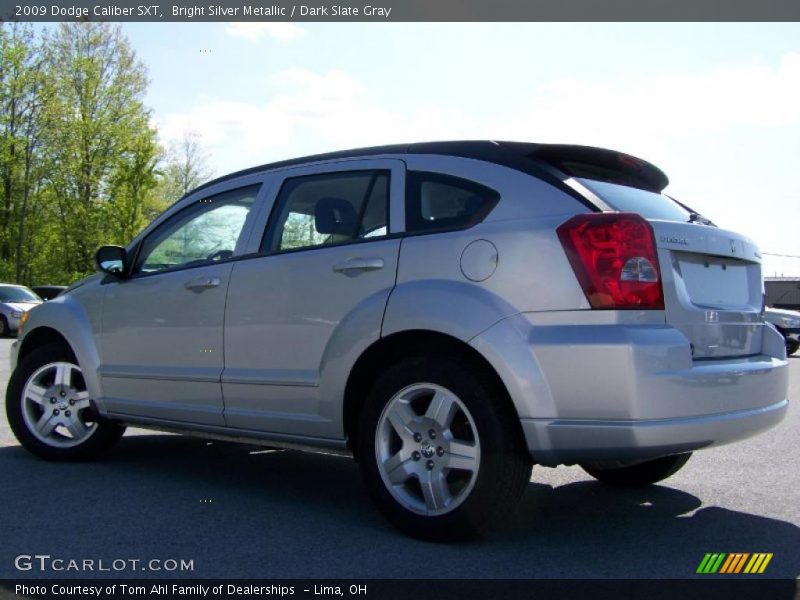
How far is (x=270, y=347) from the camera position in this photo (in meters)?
4.36

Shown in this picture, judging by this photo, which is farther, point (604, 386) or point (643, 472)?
point (643, 472)

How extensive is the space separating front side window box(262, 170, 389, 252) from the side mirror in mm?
1242

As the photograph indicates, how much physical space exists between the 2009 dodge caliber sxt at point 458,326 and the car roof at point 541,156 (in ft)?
0.04

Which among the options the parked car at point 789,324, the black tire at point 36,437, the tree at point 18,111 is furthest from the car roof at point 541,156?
the tree at point 18,111

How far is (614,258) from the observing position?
11.2 feet

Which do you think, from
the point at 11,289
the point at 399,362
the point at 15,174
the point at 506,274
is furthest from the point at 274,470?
the point at 15,174

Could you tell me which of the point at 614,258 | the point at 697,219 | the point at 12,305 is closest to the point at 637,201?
the point at 697,219

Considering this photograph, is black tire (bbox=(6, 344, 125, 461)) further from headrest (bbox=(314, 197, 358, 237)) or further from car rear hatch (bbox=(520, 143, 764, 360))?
car rear hatch (bbox=(520, 143, 764, 360))

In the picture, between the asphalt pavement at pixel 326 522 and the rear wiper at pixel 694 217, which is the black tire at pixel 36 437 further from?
the rear wiper at pixel 694 217

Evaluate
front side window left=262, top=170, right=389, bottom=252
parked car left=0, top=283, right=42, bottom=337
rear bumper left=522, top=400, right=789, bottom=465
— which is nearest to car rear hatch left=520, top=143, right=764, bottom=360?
rear bumper left=522, top=400, right=789, bottom=465

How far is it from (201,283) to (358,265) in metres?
1.15

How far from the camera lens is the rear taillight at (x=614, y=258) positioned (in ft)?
11.1

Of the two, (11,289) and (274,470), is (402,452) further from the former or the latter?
(11,289)
